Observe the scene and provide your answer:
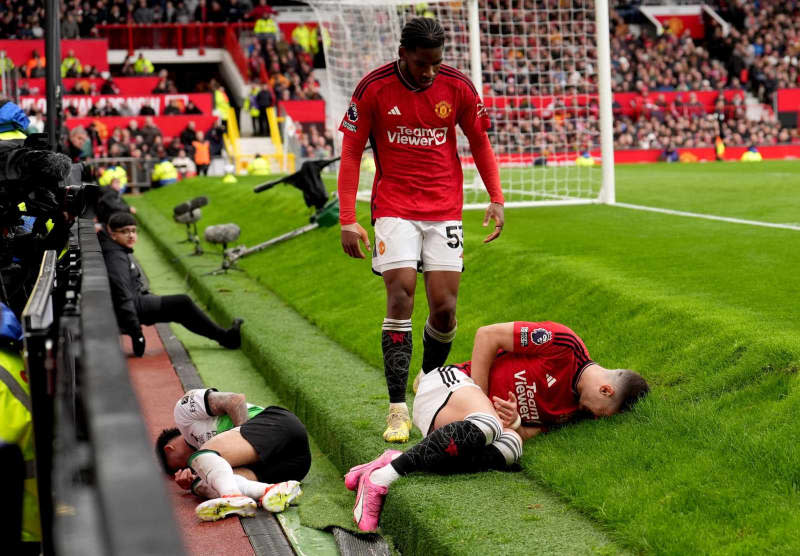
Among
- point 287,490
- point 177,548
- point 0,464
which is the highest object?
point 177,548

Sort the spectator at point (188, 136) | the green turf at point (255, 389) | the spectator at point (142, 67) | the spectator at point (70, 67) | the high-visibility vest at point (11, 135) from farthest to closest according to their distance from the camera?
the spectator at point (142, 67) < the spectator at point (70, 67) < the spectator at point (188, 136) < the high-visibility vest at point (11, 135) < the green turf at point (255, 389)

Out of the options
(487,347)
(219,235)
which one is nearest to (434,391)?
(487,347)

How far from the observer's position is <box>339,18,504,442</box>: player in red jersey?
5.10 meters

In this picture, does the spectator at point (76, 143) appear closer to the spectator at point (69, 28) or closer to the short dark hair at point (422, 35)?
the short dark hair at point (422, 35)

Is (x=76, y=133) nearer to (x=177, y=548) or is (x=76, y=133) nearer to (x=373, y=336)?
(x=373, y=336)

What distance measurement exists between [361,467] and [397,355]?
0.73m

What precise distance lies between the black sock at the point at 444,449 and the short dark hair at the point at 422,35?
171 centimetres

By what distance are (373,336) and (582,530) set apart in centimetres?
396

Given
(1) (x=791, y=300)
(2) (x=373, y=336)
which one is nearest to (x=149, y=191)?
(2) (x=373, y=336)

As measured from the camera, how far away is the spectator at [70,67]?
32.1m

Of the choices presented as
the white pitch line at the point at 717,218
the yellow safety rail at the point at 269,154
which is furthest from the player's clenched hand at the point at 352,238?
the yellow safety rail at the point at 269,154

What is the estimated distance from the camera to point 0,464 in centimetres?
266

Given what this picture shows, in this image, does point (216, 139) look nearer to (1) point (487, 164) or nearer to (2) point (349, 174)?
(1) point (487, 164)

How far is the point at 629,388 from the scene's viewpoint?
4.75m
